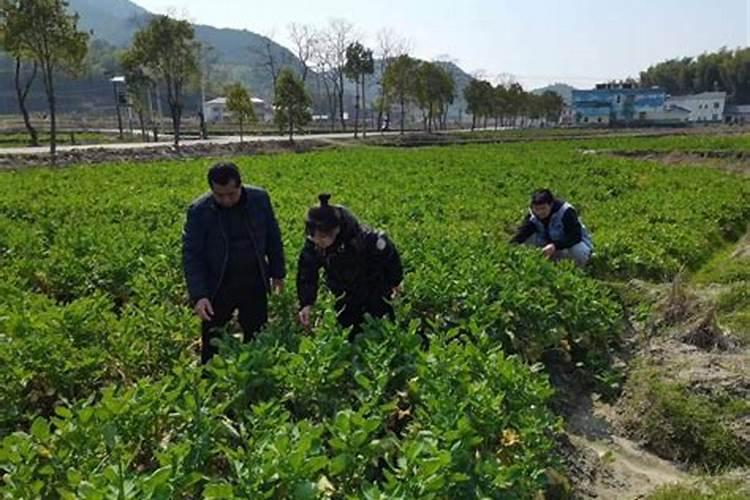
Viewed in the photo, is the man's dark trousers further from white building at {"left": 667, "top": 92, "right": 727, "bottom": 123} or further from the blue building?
white building at {"left": 667, "top": 92, "right": 727, "bottom": 123}

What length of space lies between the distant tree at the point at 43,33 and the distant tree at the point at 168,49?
35.6ft

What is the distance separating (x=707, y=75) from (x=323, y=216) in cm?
13745

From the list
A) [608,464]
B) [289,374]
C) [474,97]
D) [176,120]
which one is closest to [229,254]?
[289,374]

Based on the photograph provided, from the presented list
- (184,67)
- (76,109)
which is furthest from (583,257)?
(76,109)

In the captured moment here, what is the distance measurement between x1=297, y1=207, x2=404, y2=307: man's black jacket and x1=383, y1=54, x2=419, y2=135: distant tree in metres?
62.1

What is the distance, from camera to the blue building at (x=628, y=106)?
9831cm

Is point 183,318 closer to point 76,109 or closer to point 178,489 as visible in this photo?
point 178,489

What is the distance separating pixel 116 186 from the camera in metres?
15.8

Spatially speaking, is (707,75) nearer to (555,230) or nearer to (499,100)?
(499,100)

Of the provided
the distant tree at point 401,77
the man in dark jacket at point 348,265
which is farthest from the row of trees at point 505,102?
the man in dark jacket at point 348,265

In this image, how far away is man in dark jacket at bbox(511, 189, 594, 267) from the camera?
7195 mm

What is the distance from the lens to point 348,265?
4828 millimetres

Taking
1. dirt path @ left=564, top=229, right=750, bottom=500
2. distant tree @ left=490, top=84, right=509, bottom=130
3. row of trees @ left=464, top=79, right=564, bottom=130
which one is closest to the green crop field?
dirt path @ left=564, top=229, right=750, bottom=500

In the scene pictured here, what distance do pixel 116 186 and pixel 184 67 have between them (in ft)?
98.6
